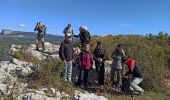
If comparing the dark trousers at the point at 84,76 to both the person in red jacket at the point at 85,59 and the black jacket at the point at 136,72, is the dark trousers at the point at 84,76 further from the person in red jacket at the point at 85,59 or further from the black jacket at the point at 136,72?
the black jacket at the point at 136,72

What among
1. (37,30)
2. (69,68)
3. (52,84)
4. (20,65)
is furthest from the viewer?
(37,30)

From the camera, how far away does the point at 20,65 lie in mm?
16625

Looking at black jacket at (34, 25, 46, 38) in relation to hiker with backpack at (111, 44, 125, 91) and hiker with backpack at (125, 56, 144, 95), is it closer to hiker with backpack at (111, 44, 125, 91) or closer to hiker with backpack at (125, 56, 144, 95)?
hiker with backpack at (111, 44, 125, 91)

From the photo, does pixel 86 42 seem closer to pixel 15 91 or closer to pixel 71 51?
pixel 71 51

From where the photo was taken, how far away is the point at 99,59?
16.2 metres

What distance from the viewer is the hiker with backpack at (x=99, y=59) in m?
16.2

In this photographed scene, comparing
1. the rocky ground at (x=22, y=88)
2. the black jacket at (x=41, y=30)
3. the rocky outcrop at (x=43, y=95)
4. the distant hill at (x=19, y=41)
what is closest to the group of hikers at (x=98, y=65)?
the rocky ground at (x=22, y=88)

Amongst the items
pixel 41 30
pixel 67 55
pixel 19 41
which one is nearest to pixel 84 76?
pixel 67 55

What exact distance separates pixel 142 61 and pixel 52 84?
4.94 meters

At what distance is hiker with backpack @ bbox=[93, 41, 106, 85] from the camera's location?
16.2 metres

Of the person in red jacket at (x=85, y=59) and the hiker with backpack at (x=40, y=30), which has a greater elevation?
the hiker with backpack at (x=40, y=30)

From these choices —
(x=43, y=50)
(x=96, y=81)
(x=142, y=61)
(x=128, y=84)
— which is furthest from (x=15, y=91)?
(x=43, y=50)

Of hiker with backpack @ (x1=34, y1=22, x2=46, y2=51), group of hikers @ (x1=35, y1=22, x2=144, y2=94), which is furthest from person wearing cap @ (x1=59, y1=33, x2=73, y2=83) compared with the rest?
hiker with backpack @ (x1=34, y1=22, x2=46, y2=51)

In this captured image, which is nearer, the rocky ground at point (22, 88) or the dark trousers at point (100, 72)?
the rocky ground at point (22, 88)
